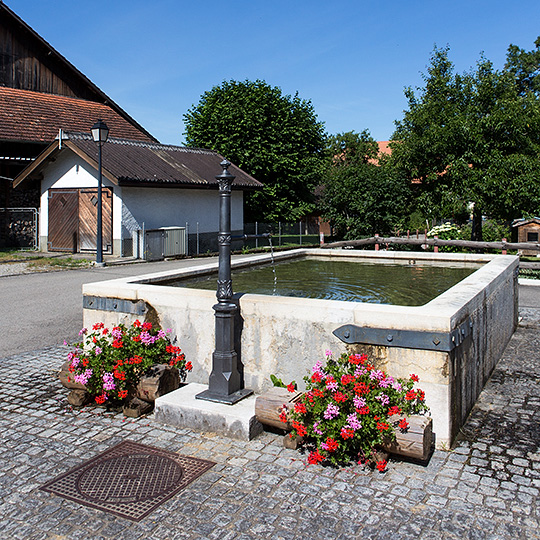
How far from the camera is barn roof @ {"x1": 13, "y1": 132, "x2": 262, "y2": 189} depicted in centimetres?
2175

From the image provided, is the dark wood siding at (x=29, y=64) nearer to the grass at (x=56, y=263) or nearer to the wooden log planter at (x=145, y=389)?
the grass at (x=56, y=263)

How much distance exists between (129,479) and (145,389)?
Answer: 135 cm

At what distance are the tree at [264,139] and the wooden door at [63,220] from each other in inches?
542

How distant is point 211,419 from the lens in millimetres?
4895

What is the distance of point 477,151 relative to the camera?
2202 cm

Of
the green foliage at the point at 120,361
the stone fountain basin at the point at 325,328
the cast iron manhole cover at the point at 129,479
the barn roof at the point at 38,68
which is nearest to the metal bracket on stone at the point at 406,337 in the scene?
the stone fountain basin at the point at 325,328

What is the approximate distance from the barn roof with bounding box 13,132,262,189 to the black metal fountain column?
1676 centimetres

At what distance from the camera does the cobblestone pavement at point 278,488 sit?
11.2ft

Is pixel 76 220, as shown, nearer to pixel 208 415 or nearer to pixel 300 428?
pixel 208 415

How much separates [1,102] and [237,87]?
16126 mm

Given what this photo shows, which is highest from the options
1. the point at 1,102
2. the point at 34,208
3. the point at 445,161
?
the point at 1,102

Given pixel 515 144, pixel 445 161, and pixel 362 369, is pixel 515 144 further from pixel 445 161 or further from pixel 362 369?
pixel 362 369

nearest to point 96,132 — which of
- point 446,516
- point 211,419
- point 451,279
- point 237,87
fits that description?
point 451,279

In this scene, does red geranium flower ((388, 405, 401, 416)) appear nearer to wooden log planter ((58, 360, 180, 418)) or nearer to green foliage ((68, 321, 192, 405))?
wooden log planter ((58, 360, 180, 418))
